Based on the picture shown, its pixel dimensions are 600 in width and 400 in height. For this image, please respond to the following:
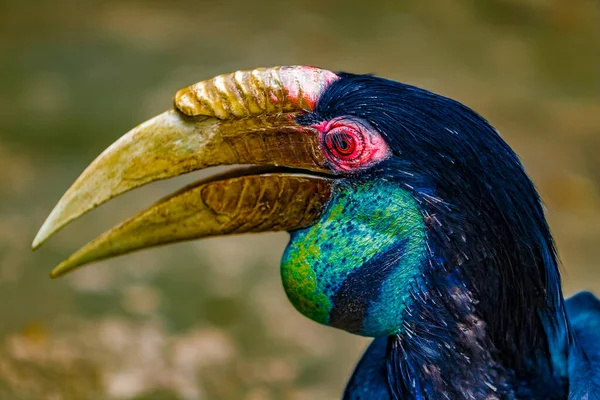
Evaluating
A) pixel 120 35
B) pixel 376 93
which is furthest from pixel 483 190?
pixel 120 35

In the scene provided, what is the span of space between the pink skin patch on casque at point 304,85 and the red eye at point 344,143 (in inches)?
3.8

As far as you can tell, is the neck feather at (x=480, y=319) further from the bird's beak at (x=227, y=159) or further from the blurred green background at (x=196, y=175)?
the blurred green background at (x=196, y=175)

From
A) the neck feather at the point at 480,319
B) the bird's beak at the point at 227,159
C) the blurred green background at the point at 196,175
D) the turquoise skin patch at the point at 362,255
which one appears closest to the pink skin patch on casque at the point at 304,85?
the bird's beak at the point at 227,159

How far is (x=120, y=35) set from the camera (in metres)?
7.38

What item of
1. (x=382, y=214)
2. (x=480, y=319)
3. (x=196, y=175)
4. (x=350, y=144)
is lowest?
(x=480, y=319)

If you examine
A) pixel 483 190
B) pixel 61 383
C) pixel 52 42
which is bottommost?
pixel 61 383

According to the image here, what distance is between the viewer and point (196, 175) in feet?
17.4

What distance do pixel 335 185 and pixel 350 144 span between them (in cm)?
12

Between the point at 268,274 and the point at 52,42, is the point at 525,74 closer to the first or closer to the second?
the point at 268,274

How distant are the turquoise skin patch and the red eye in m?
0.08

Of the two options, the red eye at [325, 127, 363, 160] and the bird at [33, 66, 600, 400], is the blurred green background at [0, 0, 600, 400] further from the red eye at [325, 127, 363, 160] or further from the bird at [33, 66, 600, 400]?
the red eye at [325, 127, 363, 160]

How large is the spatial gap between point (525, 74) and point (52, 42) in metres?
4.25

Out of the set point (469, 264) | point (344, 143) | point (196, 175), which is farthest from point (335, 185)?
point (196, 175)

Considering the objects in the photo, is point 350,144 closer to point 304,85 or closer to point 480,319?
point 304,85
